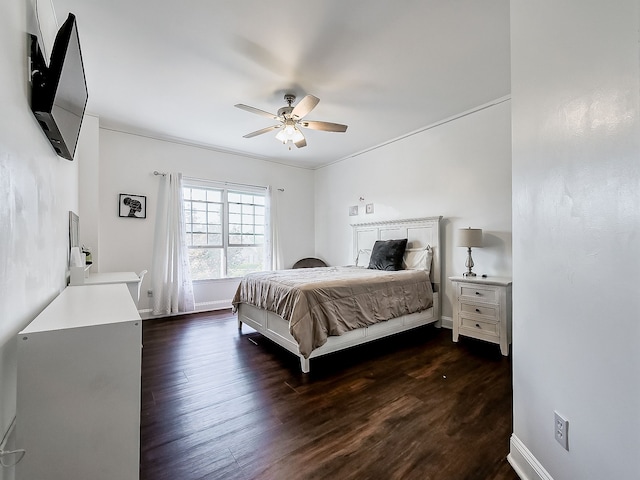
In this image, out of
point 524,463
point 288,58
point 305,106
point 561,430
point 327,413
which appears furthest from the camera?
point 305,106

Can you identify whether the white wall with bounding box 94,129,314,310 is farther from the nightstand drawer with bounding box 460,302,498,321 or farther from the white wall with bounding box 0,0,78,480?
the nightstand drawer with bounding box 460,302,498,321

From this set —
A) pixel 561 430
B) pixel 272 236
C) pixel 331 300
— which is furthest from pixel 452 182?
pixel 272 236

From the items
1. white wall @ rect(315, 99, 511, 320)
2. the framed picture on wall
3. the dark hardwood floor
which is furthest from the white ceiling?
the dark hardwood floor

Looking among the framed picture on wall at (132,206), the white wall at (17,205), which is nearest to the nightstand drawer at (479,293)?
the white wall at (17,205)

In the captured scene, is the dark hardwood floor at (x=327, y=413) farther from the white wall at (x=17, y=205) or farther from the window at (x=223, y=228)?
the window at (x=223, y=228)

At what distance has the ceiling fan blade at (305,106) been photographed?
2.51 m

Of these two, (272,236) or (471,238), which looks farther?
(272,236)

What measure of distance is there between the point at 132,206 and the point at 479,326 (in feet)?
16.0

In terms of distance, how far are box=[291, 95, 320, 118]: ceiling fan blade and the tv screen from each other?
1586 mm

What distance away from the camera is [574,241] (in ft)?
3.67

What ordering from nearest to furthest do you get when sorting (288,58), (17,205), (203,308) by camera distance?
(17,205), (288,58), (203,308)

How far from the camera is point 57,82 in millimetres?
1236

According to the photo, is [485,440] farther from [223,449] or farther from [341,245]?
[341,245]

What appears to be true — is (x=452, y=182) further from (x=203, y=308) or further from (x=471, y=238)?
(x=203, y=308)
